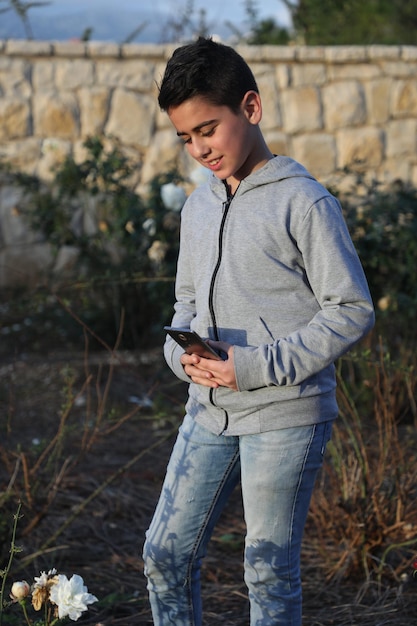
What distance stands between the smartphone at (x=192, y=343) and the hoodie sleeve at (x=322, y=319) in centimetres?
6

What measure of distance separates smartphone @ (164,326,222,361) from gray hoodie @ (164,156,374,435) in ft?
0.21

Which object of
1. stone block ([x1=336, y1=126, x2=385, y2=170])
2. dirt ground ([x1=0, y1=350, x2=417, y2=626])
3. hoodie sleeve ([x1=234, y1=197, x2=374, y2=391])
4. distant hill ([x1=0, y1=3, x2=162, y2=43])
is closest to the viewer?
hoodie sleeve ([x1=234, y1=197, x2=374, y2=391])

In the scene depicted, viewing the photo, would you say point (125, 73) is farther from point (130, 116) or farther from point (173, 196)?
point (173, 196)

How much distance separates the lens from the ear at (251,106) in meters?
2.06

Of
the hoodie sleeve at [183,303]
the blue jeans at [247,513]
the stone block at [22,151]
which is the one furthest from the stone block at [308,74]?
the blue jeans at [247,513]

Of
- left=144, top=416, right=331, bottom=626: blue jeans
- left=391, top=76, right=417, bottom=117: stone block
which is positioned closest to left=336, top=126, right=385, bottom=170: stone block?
left=391, top=76, right=417, bottom=117: stone block

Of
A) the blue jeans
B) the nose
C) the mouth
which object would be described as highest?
the nose

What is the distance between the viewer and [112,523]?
11.3 feet

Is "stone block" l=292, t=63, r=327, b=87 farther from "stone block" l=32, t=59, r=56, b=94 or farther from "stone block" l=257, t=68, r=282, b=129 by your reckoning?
"stone block" l=32, t=59, r=56, b=94

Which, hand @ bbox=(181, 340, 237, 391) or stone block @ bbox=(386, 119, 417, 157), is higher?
stone block @ bbox=(386, 119, 417, 157)

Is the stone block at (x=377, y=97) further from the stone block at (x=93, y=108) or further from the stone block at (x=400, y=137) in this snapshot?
the stone block at (x=93, y=108)

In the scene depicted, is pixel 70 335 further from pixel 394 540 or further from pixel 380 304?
pixel 394 540

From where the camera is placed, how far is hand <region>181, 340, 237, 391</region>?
1969 mm

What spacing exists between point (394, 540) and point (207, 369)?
1.27 m
